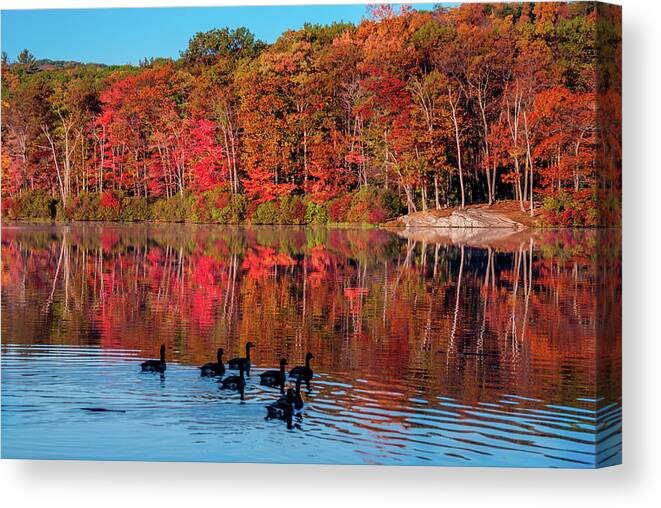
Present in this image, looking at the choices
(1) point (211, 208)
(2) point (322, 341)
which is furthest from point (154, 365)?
(1) point (211, 208)

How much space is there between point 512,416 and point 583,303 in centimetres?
437

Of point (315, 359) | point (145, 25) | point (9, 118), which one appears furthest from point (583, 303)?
point (9, 118)

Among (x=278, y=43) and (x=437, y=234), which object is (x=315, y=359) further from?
(x=437, y=234)

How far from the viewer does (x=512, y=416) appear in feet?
34.4

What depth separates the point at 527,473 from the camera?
9.84 metres

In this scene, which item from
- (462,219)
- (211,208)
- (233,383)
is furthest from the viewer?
(462,219)

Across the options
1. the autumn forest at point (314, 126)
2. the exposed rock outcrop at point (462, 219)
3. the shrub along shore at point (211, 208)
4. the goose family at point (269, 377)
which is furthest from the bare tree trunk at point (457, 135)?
the goose family at point (269, 377)

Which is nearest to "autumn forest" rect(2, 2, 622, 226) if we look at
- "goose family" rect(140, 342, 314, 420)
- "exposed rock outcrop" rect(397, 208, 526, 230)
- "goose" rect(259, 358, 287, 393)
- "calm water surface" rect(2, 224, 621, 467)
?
"exposed rock outcrop" rect(397, 208, 526, 230)

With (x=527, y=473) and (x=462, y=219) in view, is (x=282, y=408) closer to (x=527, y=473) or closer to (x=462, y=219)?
(x=527, y=473)

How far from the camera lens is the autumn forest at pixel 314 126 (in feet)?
44.6

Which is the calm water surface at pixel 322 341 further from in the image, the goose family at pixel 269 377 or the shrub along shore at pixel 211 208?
the shrub along shore at pixel 211 208

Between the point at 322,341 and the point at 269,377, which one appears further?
the point at 322,341

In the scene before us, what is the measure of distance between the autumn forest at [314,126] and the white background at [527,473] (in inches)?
75.4

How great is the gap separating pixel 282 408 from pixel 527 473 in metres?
2.40
